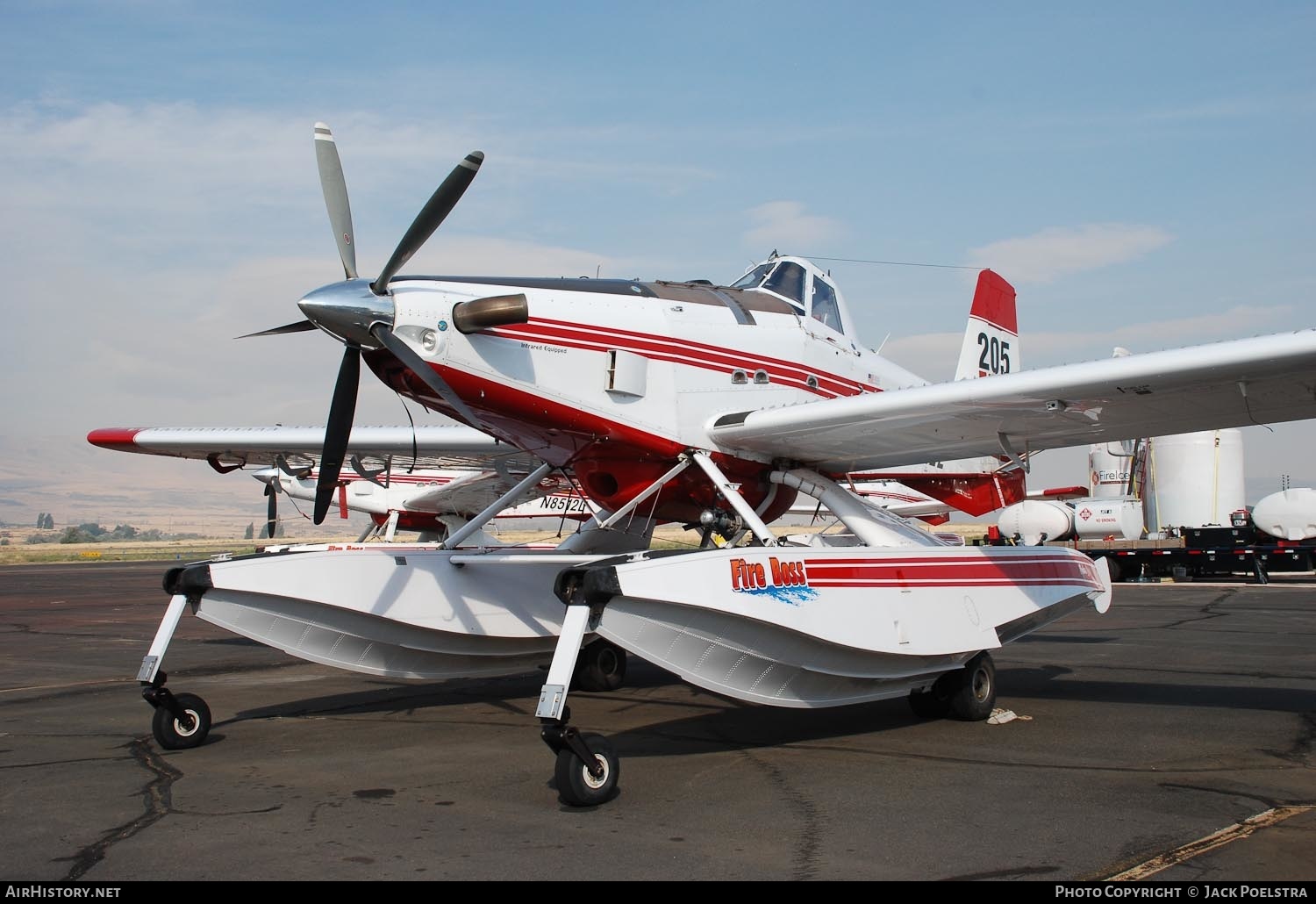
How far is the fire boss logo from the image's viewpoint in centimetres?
650

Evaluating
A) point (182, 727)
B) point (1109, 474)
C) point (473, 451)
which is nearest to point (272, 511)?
point (473, 451)

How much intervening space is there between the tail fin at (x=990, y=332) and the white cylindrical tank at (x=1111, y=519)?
23133mm

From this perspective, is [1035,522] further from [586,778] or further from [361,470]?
[586,778]

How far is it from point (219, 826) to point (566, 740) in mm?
1690

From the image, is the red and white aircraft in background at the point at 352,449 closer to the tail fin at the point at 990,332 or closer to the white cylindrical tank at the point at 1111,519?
the tail fin at the point at 990,332

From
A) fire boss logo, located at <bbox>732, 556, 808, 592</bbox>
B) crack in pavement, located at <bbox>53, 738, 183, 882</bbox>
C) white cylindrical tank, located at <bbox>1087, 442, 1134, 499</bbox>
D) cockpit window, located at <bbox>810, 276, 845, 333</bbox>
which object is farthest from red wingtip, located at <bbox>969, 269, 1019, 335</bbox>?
white cylindrical tank, located at <bbox>1087, 442, 1134, 499</bbox>

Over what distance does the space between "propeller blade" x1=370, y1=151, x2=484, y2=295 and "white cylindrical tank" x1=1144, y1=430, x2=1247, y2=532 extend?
29189mm

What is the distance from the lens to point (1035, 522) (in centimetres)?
3338

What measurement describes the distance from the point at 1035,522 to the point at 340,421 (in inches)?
1146

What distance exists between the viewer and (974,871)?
4332 mm

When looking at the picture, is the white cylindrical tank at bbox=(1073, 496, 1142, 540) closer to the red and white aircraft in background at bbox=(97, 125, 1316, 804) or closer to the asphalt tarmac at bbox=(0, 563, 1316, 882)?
the asphalt tarmac at bbox=(0, 563, 1316, 882)

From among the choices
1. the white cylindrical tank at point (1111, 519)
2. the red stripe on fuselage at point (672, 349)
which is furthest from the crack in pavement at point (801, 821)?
the white cylindrical tank at point (1111, 519)

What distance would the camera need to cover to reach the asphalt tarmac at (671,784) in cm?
451
